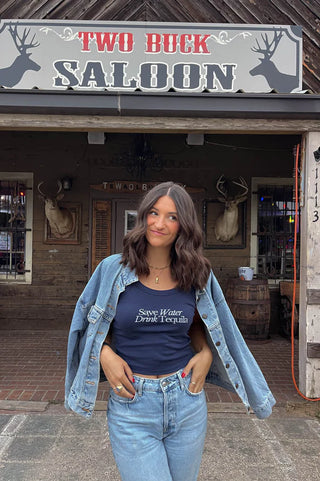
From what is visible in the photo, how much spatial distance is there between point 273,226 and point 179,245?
18.6ft

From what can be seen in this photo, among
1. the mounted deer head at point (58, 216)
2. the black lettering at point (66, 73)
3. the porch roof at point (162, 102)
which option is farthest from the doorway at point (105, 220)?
the porch roof at point (162, 102)

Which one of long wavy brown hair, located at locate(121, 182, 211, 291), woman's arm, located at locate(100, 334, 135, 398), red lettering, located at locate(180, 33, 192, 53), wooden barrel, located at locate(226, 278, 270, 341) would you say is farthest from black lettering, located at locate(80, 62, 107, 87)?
woman's arm, located at locate(100, 334, 135, 398)

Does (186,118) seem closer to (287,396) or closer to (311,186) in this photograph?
(311,186)

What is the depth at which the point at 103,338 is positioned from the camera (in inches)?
69.7

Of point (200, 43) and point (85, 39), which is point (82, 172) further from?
point (200, 43)

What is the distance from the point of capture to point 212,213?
23.1 ft

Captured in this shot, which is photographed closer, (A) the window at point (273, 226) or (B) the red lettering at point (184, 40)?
(B) the red lettering at point (184, 40)

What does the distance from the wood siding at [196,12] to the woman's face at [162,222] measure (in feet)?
13.5

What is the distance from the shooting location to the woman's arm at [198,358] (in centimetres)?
177

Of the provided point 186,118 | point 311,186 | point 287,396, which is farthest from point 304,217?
point 287,396

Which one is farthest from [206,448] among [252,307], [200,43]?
[200,43]

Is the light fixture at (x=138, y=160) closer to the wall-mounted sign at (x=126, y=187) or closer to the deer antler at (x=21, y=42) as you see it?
the wall-mounted sign at (x=126, y=187)

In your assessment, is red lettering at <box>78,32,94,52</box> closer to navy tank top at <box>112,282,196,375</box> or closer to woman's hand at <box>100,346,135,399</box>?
navy tank top at <box>112,282,196,375</box>

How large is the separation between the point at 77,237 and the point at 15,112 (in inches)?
129
